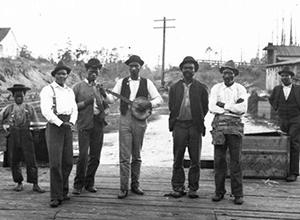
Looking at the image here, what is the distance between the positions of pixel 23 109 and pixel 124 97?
1.50 metres

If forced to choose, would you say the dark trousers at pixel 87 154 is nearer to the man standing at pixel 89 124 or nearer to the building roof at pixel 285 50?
the man standing at pixel 89 124

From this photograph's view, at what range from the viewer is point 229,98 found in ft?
17.1

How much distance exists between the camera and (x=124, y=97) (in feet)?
17.7

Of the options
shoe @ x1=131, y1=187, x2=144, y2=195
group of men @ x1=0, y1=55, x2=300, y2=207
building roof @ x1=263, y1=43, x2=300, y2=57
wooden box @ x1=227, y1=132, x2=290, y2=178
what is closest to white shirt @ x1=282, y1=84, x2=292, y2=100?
wooden box @ x1=227, y1=132, x2=290, y2=178

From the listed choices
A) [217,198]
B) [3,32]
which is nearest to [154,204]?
[217,198]

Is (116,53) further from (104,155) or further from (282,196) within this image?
(282,196)

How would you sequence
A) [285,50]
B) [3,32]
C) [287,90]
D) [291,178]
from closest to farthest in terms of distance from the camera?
1. [291,178]
2. [287,90]
3. [285,50]
4. [3,32]

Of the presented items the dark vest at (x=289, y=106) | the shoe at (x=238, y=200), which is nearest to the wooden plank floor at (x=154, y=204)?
the shoe at (x=238, y=200)

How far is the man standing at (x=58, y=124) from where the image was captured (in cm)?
488

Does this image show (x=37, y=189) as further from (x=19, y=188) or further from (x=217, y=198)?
(x=217, y=198)

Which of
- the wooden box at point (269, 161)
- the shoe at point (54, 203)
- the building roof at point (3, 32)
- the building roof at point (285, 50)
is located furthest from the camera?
→ the building roof at point (3, 32)

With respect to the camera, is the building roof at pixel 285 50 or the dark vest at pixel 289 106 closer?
the dark vest at pixel 289 106

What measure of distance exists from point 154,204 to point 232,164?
1.13 meters

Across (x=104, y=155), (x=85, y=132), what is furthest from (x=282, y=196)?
(x=104, y=155)
